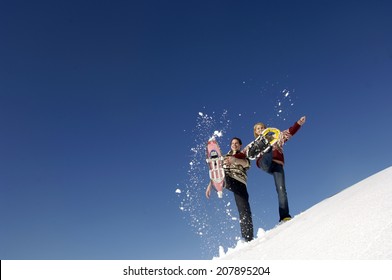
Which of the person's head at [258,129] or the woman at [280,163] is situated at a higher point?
the person's head at [258,129]

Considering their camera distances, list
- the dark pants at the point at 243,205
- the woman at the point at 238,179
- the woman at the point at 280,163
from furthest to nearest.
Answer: the woman at the point at 280,163
the woman at the point at 238,179
the dark pants at the point at 243,205

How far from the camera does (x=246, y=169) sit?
7.48 metres

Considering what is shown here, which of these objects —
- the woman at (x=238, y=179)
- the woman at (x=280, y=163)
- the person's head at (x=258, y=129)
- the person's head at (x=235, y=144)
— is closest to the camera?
the woman at (x=238, y=179)

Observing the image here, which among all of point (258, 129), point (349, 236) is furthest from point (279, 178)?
point (349, 236)

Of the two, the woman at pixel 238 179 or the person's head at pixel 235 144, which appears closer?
the woman at pixel 238 179

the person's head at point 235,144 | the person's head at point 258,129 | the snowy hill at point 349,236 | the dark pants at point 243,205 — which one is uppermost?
the person's head at point 258,129

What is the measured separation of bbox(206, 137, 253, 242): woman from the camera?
22.4ft

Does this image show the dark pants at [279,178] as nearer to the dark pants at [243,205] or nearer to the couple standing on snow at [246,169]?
the couple standing on snow at [246,169]

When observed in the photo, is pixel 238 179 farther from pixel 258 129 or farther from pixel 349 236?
pixel 349 236

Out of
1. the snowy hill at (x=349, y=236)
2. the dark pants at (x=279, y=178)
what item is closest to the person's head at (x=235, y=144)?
the dark pants at (x=279, y=178)

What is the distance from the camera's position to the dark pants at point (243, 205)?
6.58 m

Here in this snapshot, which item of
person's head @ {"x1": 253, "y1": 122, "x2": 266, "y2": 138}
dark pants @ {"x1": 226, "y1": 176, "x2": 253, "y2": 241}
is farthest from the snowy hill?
person's head @ {"x1": 253, "y1": 122, "x2": 266, "y2": 138}

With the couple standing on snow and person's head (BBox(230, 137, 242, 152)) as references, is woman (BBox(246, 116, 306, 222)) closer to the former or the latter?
the couple standing on snow

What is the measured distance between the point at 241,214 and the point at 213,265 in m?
3.80
